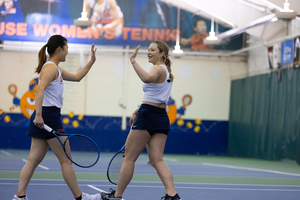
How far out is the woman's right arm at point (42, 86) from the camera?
3654mm

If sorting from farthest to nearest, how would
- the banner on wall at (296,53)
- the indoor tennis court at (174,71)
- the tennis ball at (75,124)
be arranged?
the tennis ball at (75,124)
the indoor tennis court at (174,71)
the banner on wall at (296,53)

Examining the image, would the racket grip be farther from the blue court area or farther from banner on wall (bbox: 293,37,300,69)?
banner on wall (bbox: 293,37,300,69)

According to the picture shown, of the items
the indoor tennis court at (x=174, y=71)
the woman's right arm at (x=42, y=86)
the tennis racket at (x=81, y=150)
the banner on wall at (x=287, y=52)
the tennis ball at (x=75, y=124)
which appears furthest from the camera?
the tennis ball at (x=75, y=124)

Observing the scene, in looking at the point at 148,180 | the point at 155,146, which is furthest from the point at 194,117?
the point at 155,146

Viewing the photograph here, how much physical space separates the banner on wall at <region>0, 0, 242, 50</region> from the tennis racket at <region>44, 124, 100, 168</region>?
11606mm

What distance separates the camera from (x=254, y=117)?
14953 mm

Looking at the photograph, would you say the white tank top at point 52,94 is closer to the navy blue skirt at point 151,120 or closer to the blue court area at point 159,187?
the navy blue skirt at point 151,120

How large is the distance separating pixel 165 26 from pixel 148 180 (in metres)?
10.00

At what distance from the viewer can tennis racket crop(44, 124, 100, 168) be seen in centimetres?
389

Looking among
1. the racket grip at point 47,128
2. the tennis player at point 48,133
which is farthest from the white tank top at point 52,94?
the racket grip at point 47,128

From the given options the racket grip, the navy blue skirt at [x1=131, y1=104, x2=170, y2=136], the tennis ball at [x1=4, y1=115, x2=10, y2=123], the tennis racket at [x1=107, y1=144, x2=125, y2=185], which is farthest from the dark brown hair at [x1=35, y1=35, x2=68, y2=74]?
the tennis ball at [x1=4, y1=115, x2=10, y2=123]

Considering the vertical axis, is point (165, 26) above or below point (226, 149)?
above

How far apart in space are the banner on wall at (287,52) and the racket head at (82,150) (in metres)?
9.78

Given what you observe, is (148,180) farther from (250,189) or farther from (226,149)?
(226,149)
